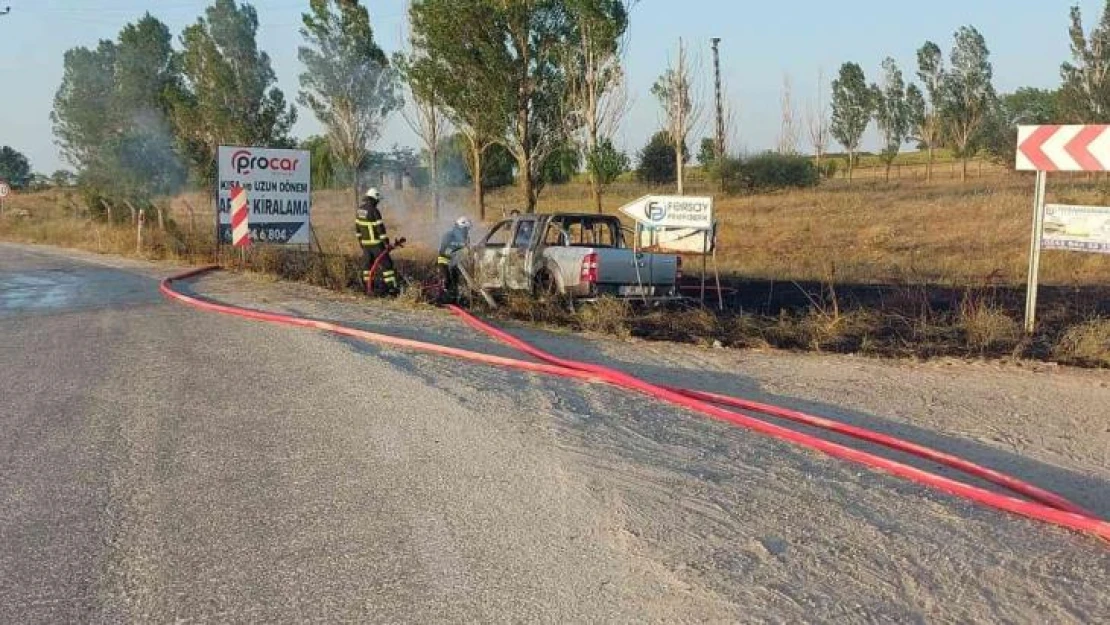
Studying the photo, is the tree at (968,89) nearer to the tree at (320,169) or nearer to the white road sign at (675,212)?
the tree at (320,169)

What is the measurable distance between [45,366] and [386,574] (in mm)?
6039

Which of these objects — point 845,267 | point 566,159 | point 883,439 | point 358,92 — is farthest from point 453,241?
point 358,92

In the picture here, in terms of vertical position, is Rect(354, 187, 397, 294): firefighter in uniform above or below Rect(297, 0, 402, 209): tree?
below

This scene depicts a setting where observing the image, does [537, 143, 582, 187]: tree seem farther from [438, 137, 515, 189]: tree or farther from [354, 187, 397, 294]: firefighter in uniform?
[354, 187, 397, 294]: firefighter in uniform

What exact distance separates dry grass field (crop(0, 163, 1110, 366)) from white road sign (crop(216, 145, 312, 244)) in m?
1.08

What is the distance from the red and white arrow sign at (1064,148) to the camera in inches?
382

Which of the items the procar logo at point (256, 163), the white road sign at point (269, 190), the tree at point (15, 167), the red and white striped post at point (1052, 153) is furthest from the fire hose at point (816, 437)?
Answer: the tree at point (15, 167)

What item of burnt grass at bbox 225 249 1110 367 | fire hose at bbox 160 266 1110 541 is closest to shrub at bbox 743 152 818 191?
burnt grass at bbox 225 249 1110 367

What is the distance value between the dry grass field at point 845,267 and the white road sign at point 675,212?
138 cm

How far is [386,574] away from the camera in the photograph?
4031mm

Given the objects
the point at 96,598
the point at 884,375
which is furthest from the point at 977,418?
the point at 96,598

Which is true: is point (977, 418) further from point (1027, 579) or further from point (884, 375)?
point (1027, 579)

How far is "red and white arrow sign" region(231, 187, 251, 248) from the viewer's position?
61.6 ft

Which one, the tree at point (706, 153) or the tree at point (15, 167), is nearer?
the tree at point (706, 153)
